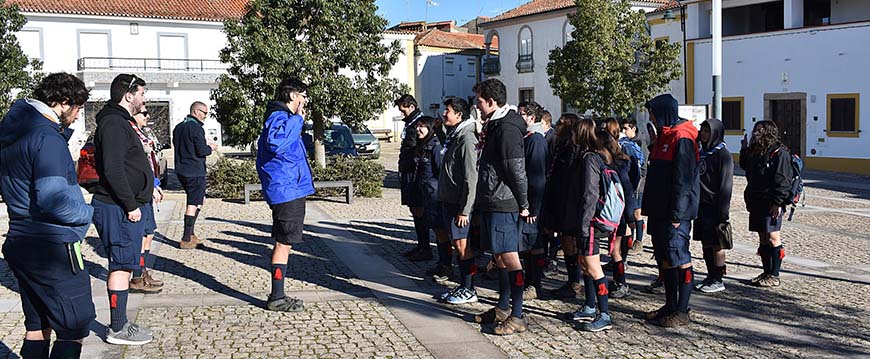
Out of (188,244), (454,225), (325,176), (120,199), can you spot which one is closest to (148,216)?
(120,199)

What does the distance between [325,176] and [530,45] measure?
2744 cm

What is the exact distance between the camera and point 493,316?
6.35 metres

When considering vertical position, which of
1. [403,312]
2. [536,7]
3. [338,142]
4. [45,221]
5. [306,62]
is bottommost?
[403,312]

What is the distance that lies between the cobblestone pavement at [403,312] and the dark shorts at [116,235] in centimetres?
58

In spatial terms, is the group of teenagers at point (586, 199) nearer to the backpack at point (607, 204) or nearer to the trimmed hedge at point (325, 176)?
the backpack at point (607, 204)

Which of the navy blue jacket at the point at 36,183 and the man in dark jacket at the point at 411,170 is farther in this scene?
the man in dark jacket at the point at 411,170

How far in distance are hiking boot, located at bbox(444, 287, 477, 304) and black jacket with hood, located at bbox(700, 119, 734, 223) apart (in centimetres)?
216

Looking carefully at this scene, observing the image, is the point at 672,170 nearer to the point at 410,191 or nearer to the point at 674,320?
the point at 674,320

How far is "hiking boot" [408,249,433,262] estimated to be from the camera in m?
9.27

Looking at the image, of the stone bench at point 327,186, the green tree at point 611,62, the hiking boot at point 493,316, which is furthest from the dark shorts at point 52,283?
the green tree at point 611,62

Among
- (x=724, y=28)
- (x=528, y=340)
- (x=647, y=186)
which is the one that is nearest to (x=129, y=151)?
(x=528, y=340)

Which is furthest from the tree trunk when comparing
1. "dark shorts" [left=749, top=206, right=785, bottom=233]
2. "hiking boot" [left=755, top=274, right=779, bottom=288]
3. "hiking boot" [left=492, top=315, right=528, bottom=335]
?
"hiking boot" [left=492, top=315, right=528, bottom=335]

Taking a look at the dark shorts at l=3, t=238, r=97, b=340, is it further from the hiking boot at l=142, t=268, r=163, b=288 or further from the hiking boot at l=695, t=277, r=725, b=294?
the hiking boot at l=695, t=277, r=725, b=294

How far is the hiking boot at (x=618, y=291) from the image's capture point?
24.0ft
